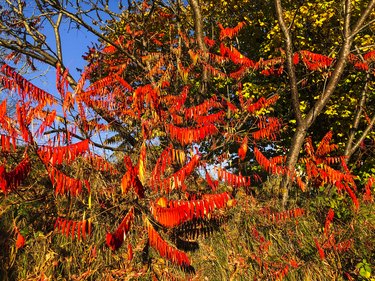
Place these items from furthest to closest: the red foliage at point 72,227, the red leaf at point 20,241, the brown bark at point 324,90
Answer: the brown bark at point 324,90
the red leaf at point 20,241
the red foliage at point 72,227

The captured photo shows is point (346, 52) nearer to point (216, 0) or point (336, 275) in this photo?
point (336, 275)

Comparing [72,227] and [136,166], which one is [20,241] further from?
[136,166]

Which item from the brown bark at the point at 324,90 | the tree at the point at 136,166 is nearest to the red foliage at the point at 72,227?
the tree at the point at 136,166

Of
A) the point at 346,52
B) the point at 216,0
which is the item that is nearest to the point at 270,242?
the point at 346,52

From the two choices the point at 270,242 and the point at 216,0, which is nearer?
the point at 270,242

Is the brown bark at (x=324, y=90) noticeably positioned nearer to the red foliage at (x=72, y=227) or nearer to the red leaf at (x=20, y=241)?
the red foliage at (x=72, y=227)

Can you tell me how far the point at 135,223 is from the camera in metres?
5.34

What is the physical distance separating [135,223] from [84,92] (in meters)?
2.21

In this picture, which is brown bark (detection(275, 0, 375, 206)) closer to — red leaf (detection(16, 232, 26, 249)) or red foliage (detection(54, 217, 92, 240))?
red foliage (detection(54, 217, 92, 240))

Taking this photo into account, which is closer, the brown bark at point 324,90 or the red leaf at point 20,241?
the red leaf at point 20,241

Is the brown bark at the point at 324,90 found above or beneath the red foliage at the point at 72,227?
above

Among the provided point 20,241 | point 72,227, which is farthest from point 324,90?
point 20,241

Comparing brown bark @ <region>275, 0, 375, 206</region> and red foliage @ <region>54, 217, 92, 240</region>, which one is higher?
brown bark @ <region>275, 0, 375, 206</region>

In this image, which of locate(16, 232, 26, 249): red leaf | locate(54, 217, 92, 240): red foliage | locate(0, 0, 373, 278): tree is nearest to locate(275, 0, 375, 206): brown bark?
locate(0, 0, 373, 278): tree
